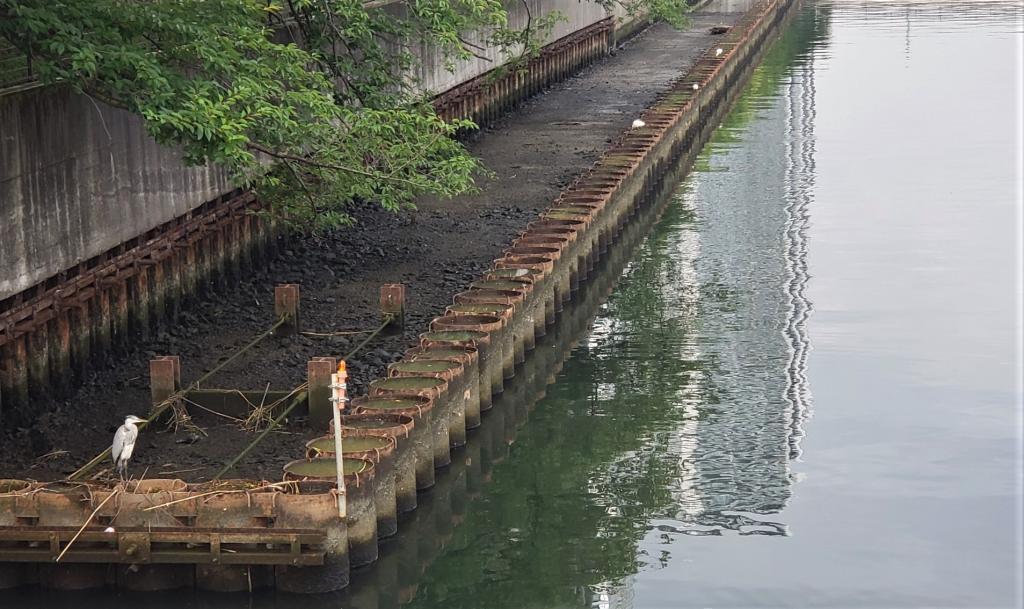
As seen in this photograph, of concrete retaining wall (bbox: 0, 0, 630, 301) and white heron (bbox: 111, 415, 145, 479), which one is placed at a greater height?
concrete retaining wall (bbox: 0, 0, 630, 301)

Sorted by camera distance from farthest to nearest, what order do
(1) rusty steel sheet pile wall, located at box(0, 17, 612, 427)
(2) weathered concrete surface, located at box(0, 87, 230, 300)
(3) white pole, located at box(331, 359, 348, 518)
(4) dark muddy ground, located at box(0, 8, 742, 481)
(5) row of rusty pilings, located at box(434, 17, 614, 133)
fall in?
(5) row of rusty pilings, located at box(434, 17, 614, 133)
(2) weathered concrete surface, located at box(0, 87, 230, 300)
(1) rusty steel sheet pile wall, located at box(0, 17, 612, 427)
(4) dark muddy ground, located at box(0, 8, 742, 481)
(3) white pole, located at box(331, 359, 348, 518)

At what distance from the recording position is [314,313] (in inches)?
1011

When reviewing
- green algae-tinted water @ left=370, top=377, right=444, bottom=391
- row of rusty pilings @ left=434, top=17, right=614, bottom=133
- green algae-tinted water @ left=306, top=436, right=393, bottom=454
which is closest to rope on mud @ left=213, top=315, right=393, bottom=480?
green algae-tinted water @ left=370, top=377, right=444, bottom=391

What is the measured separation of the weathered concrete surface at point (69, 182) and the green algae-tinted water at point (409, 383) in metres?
5.16

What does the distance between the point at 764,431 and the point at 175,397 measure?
26.1 feet

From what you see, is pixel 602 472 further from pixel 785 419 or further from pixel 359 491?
pixel 359 491

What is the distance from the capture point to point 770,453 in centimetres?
2117

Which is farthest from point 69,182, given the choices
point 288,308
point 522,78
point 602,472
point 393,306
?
point 522,78

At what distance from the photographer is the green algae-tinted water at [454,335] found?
21.2m

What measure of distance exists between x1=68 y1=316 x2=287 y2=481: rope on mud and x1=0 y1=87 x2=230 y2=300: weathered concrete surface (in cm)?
242

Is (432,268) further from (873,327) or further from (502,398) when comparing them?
(873,327)

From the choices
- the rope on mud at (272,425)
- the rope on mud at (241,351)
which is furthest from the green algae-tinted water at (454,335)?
the rope on mud at (241,351)

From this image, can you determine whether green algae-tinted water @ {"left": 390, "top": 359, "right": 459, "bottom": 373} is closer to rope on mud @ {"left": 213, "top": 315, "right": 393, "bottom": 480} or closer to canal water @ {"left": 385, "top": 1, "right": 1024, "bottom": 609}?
rope on mud @ {"left": 213, "top": 315, "right": 393, "bottom": 480}

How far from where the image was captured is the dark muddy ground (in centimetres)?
1938
